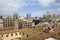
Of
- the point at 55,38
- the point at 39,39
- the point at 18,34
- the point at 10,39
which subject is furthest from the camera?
the point at 18,34

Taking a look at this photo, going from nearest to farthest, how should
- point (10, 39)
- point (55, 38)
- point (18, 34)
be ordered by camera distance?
point (55, 38), point (10, 39), point (18, 34)

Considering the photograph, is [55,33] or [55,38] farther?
[55,33]

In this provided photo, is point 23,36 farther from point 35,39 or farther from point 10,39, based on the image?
point 35,39

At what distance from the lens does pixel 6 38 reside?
6.31 feet

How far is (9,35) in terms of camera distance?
197 centimetres

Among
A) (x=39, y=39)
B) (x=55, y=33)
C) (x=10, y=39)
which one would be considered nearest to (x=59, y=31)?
(x=55, y=33)

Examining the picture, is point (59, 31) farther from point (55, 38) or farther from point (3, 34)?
point (3, 34)

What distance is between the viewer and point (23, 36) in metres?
2.01

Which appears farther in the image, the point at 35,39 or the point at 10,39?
the point at 10,39

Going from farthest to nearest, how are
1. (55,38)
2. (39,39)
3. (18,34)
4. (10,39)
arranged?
(18,34)
(10,39)
(55,38)
(39,39)

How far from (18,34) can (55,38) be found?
0.65 m

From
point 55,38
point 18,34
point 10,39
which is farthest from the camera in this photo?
point 18,34

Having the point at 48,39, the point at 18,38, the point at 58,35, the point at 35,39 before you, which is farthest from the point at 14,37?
the point at 58,35

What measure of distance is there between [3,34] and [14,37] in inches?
7.7
